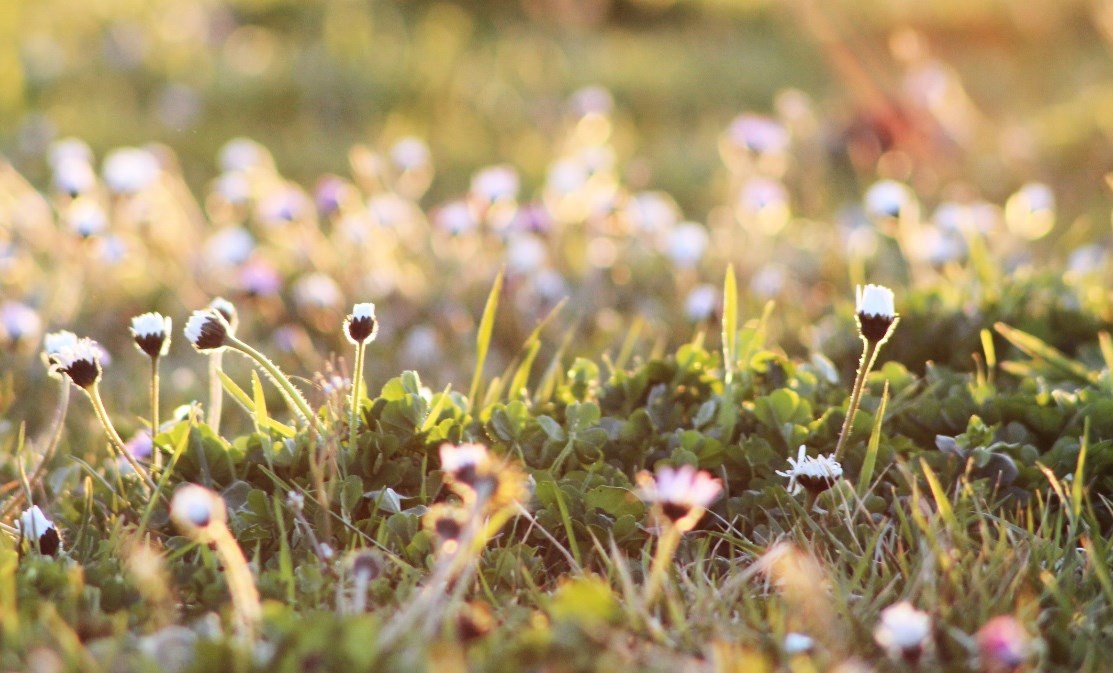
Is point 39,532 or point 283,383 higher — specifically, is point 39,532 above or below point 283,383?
below

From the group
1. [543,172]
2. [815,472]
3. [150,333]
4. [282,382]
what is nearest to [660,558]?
[815,472]

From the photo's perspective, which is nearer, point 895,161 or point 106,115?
point 895,161

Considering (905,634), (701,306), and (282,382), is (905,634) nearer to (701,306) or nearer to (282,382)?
(282,382)

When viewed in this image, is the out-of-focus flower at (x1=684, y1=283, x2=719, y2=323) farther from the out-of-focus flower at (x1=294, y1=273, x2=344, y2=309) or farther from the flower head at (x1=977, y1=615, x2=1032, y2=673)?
the flower head at (x1=977, y1=615, x2=1032, y2=673)

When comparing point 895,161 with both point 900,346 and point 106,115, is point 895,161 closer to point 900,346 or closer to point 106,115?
point 900,346

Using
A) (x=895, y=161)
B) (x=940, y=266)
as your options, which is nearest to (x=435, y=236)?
(x=940, y=266)
